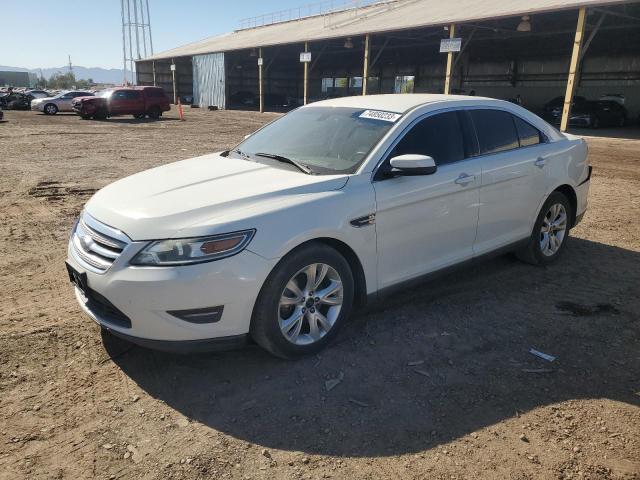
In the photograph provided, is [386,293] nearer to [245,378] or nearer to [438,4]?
[245,378]

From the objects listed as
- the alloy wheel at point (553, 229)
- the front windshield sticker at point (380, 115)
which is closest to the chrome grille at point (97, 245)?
the front windshield sticker at point (380, 115)

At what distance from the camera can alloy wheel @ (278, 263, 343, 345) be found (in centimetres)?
324

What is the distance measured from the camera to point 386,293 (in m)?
3.76

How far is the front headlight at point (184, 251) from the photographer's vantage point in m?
2.86

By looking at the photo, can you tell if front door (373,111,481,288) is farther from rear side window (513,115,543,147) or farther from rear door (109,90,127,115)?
rear door (109,90,127,115)

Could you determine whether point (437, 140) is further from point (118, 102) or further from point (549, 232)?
point (118, 102)

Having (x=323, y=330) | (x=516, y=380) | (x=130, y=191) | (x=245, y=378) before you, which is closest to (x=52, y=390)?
(x=245, y=378)

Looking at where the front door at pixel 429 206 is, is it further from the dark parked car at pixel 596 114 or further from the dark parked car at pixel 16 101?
the dark parked car at pixel 16 101

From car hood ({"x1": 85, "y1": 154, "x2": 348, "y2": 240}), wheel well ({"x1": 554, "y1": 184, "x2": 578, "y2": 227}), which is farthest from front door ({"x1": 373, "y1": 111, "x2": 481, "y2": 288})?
wheel well ({"x1": 554, "y1": 184, "x2": 578, "y2": 227})

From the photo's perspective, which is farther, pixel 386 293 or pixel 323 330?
pixel 386 293

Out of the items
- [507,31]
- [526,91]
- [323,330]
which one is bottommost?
[323,330]

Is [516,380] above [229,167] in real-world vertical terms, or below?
below

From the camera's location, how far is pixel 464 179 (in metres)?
4.07

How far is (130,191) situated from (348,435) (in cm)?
223
